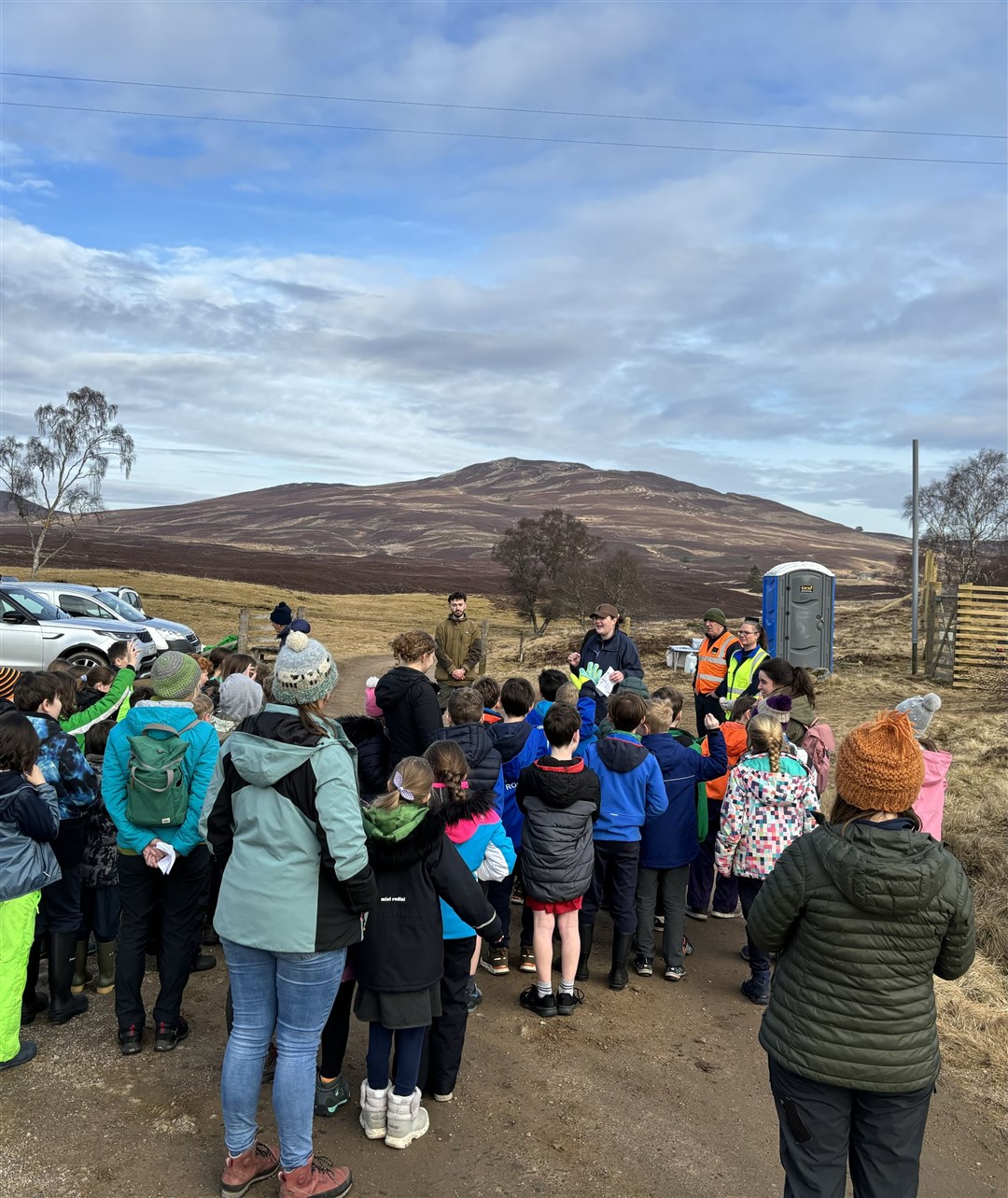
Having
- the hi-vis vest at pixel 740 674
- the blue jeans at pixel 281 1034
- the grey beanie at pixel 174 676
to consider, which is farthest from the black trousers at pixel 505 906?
the hi-vis vest at pixel 740 674

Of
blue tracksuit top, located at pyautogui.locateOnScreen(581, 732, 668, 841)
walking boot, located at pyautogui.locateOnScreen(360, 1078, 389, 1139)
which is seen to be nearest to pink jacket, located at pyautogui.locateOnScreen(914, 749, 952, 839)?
blue tracksuit top, located at pyautogui.locateOnScreen(581, 732, 668, 841)

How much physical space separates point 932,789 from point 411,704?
2999 millimetres

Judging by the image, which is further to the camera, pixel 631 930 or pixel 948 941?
pixel 631 930

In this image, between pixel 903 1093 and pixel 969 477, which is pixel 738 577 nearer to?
pixel 969 477

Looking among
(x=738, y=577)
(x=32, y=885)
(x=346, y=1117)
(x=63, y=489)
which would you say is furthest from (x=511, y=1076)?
(x=738, y=577)

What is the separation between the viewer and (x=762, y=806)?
15.9 feet

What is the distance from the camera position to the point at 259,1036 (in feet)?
10.5

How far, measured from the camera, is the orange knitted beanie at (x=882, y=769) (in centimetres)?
252

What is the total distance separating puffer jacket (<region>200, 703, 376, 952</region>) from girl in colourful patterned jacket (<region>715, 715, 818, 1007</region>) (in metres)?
2.42

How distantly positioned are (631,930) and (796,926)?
2642 mm

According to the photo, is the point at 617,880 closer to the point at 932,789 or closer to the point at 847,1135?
the point at 932,789

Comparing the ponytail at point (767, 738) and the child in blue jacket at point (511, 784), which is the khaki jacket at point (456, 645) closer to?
the child in blue jacket at point (511, 784)

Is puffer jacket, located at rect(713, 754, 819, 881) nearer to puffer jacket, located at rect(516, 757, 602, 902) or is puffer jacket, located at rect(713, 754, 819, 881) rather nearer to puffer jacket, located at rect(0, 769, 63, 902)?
puffer jacket, located at rect(516, 757, 602, 902)

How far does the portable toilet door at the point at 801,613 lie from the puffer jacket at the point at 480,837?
13.5 metres
